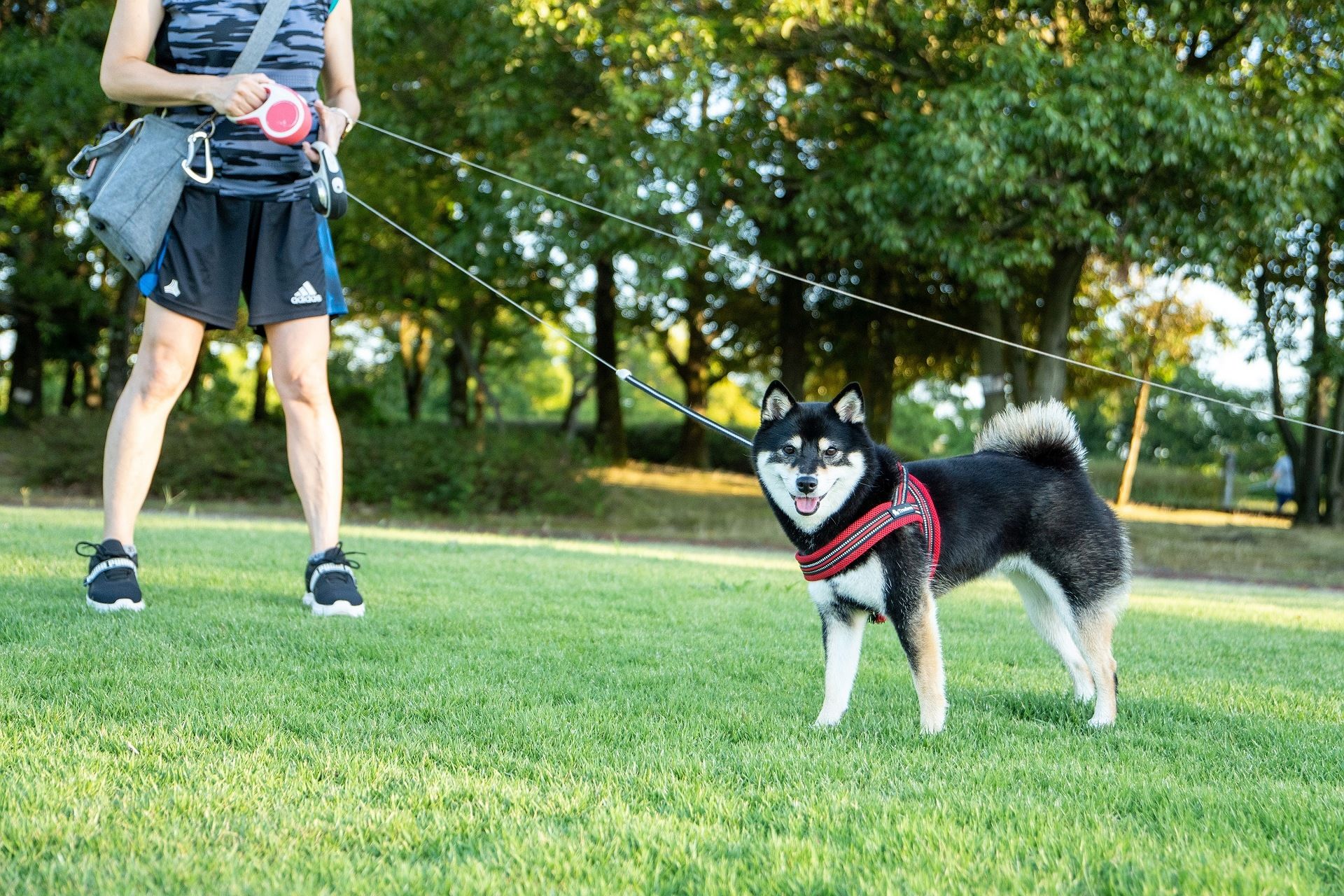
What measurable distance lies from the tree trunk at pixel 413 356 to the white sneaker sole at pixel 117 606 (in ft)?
91.6

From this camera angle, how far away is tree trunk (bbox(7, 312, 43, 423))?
2655 cm

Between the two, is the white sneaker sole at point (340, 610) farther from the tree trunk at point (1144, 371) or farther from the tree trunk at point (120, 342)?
the tree trunk at point (1144, 371)

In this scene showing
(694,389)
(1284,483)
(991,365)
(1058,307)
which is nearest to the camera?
(1058,307)

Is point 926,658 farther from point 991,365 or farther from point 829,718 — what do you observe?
point 991,365

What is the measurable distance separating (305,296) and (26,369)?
26038 mm

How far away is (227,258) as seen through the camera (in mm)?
4672

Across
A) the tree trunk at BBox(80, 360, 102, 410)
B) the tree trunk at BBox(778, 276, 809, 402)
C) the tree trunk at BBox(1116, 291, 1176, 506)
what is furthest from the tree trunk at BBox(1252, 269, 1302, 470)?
the tree trunk at BBox(80, 360, 102, 410)

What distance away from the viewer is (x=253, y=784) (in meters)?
2.55

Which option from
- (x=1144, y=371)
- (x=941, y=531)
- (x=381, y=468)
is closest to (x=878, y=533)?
(x=941, y=531)

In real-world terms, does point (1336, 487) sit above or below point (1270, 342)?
below

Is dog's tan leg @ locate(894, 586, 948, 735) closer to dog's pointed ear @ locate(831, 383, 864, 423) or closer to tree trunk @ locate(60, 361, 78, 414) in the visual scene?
dog's pointed ear @ locate(831, 383, 864, 423)

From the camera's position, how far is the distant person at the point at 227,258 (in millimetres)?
4547

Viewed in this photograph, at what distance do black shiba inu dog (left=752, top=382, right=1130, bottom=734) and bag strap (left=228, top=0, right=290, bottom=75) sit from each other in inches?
100

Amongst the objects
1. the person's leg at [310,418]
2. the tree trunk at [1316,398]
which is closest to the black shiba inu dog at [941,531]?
the person's leg at [310,418]
